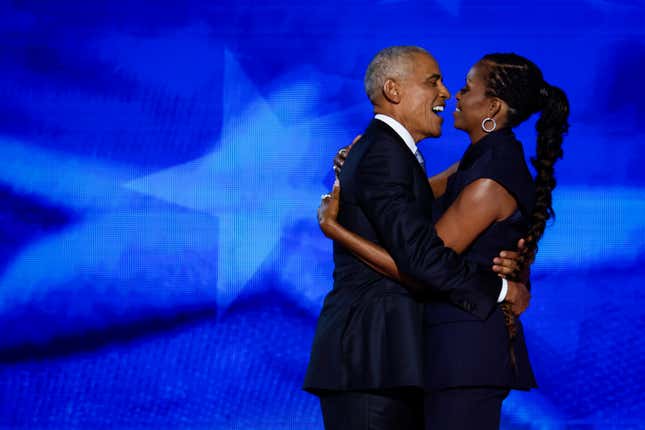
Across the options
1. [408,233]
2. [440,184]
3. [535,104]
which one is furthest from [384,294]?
[440,184]

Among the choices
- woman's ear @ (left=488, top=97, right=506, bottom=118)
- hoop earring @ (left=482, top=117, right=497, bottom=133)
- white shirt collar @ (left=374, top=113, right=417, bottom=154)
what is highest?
woman's ear @ (left=488, top=97, right=506, bottom=118)

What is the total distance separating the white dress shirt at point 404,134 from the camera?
2.29 meters

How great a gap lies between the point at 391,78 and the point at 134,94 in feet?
7.04

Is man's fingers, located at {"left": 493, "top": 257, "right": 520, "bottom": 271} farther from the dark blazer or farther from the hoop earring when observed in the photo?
the hoop earring

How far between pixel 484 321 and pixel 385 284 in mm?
223

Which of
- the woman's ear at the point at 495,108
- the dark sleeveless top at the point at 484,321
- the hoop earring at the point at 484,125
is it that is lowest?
the dark sleeveless top at the point at 484,321

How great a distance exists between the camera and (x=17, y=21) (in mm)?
4367

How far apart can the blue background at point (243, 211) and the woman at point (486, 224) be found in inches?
69.2

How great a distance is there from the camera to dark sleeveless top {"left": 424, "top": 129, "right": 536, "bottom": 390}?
221cm

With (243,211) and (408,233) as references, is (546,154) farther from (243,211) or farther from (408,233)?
(243,211)

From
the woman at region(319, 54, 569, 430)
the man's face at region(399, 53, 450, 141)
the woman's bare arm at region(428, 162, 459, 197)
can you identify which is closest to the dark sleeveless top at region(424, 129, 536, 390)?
the woman at region(319, 54, 569, 430)

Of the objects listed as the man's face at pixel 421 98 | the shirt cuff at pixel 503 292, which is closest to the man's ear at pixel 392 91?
the man's face at pixel 421 98

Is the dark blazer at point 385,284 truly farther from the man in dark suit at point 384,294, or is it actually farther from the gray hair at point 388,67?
the gray hair at point 388,67

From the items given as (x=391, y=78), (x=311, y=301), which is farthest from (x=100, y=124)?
(x=391, y=78)
